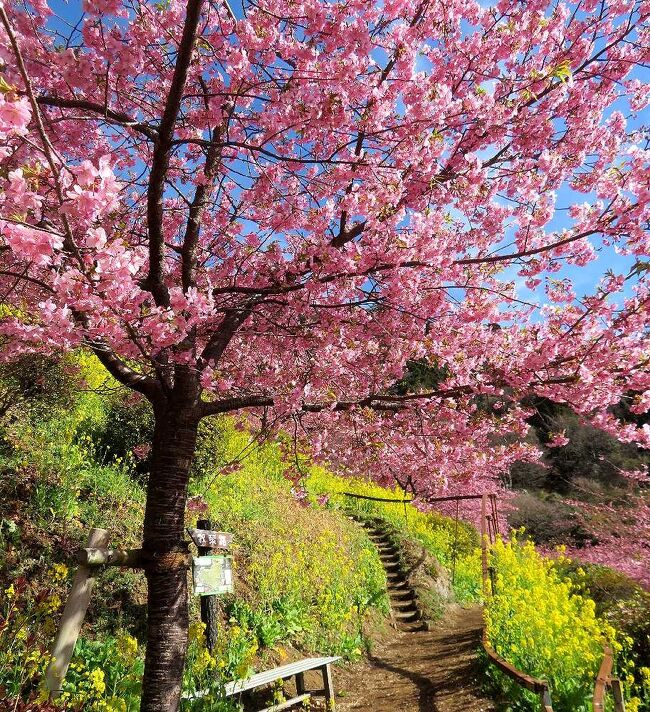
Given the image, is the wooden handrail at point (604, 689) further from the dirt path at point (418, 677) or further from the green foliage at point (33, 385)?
the green foliage at point (33, 385)

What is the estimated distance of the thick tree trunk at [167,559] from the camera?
11.9ft

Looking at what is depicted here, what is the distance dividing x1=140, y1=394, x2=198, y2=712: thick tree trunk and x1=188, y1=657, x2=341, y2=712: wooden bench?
0.93 meters

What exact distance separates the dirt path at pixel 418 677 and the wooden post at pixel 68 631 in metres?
4.21

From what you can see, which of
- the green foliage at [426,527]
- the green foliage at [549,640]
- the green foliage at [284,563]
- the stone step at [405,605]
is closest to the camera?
the green foliage at [549,640]

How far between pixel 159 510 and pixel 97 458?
5637 mm

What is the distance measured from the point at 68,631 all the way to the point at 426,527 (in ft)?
45.6

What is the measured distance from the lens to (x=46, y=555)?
5.57 m

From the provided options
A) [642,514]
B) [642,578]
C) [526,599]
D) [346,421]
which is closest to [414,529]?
[642,514]

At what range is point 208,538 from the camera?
485cm

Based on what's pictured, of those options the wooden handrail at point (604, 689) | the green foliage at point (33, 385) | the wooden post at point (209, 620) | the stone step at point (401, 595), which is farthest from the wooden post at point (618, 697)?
the stone step at point (401, 595)

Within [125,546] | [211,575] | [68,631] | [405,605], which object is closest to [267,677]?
[211,575]

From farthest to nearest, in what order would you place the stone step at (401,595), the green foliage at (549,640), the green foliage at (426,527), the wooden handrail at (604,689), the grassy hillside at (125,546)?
the green foliage at (426,527) → the stone step at (401,595) → the green foliage at (549,640) → the grassy hillside at (125,546) → the wooden handrail at (604,689)

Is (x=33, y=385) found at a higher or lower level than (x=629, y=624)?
higher

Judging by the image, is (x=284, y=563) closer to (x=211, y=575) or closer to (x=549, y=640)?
(x=211, y=575)
